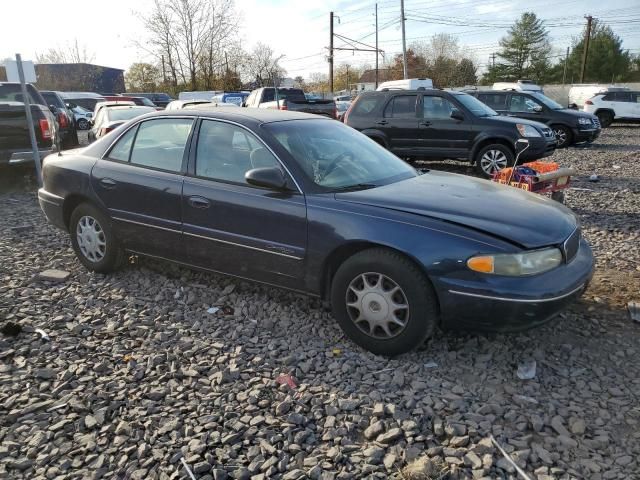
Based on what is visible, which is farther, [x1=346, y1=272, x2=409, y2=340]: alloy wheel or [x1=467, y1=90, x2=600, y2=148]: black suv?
[x1=467, y1=90, x2=600, y2=148]: black suv

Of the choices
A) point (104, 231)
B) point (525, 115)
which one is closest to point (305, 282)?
point (104, 231)

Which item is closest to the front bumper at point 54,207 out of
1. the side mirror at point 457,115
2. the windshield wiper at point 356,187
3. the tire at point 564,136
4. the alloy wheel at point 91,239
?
the alloy wheel at point 91,239

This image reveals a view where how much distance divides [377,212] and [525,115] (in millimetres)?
13337

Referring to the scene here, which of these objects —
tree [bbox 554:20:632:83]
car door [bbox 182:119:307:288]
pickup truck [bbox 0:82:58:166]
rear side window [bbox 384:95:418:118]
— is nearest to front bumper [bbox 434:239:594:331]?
car door [bbox 182:119:307:288]

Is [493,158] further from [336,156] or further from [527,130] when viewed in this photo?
[336,156]

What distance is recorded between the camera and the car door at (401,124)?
420 inches

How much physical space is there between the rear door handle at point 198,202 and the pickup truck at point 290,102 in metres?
11.2

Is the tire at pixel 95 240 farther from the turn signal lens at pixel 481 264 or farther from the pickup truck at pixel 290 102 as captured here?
the pickup truck at pixel 290 102

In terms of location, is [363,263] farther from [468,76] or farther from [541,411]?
[468,76]

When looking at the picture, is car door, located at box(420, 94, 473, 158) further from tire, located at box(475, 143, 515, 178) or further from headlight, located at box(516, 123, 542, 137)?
headlight, located at box(516, 123, 542, 137)

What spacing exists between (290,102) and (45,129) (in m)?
7.70

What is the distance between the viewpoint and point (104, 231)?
183 inches

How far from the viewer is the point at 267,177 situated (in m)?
3.50

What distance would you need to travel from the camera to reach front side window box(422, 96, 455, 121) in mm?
10445
